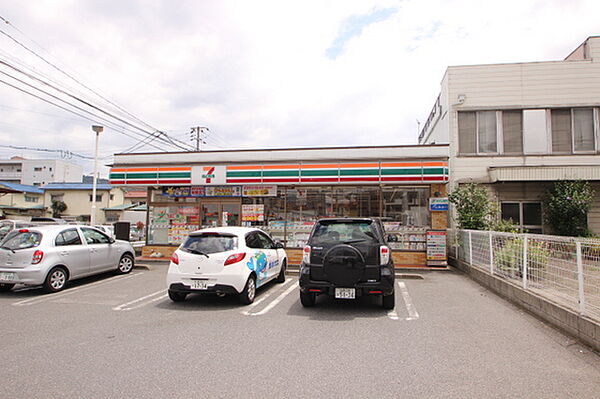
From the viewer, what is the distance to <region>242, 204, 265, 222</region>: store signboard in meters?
13.9

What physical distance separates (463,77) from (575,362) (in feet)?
42.4

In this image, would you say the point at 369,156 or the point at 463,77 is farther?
the point at 463,77

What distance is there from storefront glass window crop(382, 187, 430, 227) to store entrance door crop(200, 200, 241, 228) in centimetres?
551

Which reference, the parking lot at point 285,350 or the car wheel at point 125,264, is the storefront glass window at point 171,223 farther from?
the parking lot at point 285,350

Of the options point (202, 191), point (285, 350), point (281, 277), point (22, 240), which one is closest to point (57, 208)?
point (202, 191)

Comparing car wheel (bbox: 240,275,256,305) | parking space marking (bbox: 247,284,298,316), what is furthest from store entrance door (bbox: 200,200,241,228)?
car wheel (bbox: 240,275,256,305)

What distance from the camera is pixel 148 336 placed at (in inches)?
209

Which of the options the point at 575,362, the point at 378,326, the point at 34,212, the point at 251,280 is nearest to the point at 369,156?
the point at 251,280

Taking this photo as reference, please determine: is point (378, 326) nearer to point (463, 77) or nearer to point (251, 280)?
point (251, 280)

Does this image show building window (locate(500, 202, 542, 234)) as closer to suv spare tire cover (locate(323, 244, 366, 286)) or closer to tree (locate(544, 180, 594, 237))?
tree (locate(544, 180, 594, 237))

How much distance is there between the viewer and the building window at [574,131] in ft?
46.6


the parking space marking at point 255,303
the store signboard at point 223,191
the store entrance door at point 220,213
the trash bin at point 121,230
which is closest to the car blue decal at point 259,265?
the parking space marking at point 255,303

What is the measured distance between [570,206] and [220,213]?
12.5 m

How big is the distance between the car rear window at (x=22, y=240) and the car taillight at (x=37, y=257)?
7.6 inches
